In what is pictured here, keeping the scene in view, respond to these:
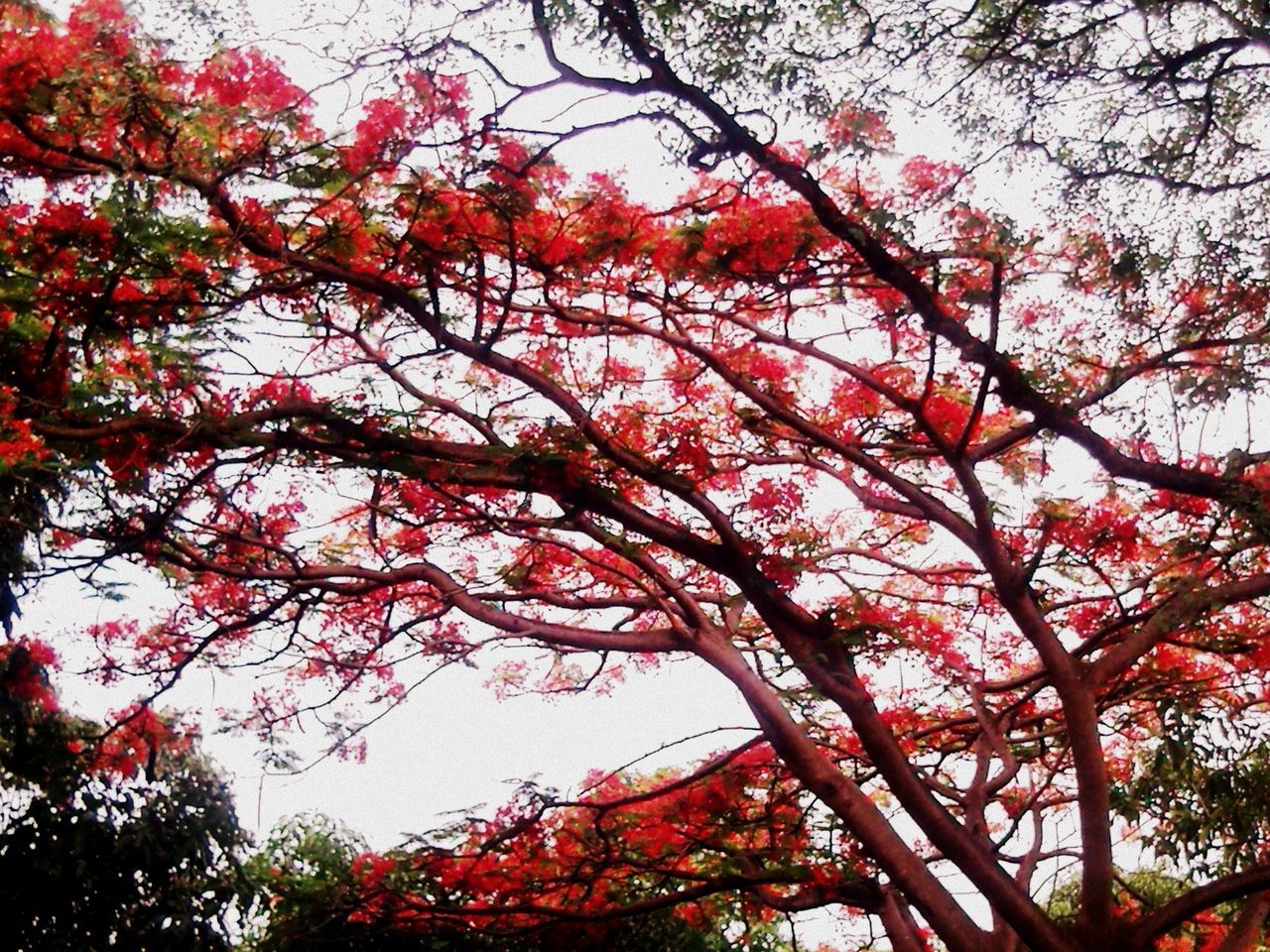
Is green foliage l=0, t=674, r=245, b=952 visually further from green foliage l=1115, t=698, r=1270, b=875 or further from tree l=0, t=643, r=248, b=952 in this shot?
green foliage l=1115, t=698, r=1270, b=875

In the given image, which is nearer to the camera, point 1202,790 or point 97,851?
point 1202,790

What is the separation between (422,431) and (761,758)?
271 cm

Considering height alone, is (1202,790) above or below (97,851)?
below

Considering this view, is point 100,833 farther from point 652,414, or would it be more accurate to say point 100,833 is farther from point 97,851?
point 652,414

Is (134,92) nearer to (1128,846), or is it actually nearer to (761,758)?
(761,758)

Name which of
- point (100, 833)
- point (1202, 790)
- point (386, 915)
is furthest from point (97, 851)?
point (1202, 790)

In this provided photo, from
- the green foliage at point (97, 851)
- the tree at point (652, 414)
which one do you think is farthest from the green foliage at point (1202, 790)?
the green foliage at point (97, 851)

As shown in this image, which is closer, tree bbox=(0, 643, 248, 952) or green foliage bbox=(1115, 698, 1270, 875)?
green foliage bbox=(1115, 698, 1270, 875)

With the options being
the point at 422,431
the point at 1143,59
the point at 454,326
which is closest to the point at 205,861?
the point at 422,431

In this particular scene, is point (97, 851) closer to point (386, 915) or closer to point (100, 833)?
point (100, 833)

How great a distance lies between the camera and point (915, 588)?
7.34m

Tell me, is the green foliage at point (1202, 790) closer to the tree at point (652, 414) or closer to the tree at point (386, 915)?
the tree at point (652, 414)

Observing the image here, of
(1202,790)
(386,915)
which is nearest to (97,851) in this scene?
(386,915)

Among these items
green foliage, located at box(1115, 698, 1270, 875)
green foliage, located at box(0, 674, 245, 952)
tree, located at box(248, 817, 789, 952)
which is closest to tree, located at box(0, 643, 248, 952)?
green foliage, located at box(0, 674, 245, 952)
